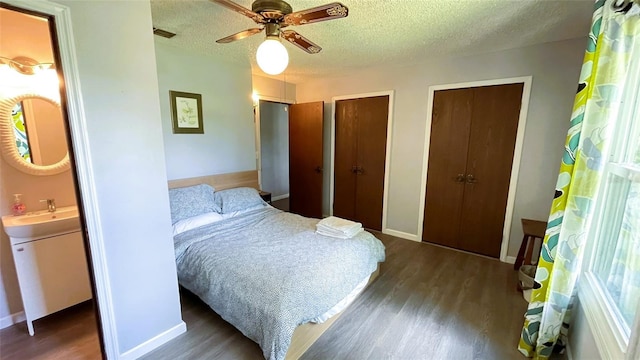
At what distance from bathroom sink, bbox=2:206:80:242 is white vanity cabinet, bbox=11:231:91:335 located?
51 millimetres

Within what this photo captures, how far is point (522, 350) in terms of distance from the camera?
1723 millimetres

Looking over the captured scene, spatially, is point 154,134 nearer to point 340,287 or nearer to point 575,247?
point 340,287

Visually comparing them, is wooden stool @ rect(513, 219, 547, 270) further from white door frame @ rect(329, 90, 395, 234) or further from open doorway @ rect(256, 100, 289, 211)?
open doorway @ rect(256, 100, 289, 211)

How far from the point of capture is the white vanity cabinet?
1.83 meters

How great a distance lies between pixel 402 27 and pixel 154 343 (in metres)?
3.11

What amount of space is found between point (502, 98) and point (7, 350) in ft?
15.7

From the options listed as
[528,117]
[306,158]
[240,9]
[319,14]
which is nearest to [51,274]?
[240,9]

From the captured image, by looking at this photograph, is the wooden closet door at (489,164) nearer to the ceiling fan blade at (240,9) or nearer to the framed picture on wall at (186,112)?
the ceiling fan blade at (240,9)

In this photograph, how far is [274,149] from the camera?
5.59 m

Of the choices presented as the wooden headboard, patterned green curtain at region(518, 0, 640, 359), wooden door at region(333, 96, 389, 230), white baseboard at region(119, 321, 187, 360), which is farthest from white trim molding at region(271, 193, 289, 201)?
patterned green curtain at region(518, 0, 640, 359)

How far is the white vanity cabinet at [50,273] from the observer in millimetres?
1829

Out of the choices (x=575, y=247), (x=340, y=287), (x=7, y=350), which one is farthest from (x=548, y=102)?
(x=7, y=350)

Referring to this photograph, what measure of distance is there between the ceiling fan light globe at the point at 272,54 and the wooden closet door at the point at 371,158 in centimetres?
227

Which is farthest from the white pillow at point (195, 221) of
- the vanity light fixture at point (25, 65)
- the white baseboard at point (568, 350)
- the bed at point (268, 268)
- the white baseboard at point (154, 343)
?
the white baseboard at point (568, 350)
